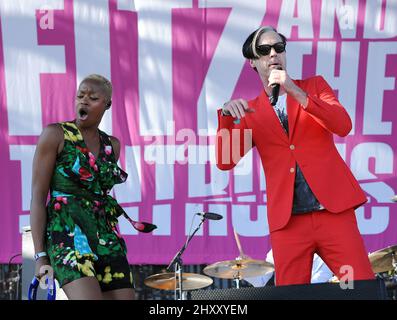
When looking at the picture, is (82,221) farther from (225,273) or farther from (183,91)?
(183,91)

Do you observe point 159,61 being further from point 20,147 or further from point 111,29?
point 20,147

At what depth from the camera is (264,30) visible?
360 cm

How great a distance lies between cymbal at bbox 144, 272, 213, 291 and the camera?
6062mm

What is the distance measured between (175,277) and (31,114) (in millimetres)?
1929

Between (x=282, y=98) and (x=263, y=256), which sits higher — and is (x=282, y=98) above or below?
above

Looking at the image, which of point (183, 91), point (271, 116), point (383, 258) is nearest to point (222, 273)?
point (383, 258)

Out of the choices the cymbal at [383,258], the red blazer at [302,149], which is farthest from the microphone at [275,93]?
the cymbal at [383,258]

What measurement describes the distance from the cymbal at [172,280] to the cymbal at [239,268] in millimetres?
76

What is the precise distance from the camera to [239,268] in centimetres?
598

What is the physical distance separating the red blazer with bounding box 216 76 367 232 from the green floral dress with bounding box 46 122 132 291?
0.62m

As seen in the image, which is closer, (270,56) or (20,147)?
(270,56)

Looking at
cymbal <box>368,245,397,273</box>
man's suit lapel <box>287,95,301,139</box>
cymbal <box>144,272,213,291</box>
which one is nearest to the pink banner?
cymbal <box>144,272,213,291</box>

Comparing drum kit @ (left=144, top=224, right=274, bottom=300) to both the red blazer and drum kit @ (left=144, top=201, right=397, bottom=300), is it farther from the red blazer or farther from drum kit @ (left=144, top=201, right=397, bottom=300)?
the red blazer

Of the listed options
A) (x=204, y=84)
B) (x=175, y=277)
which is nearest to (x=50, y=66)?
(x=204, y=84)
